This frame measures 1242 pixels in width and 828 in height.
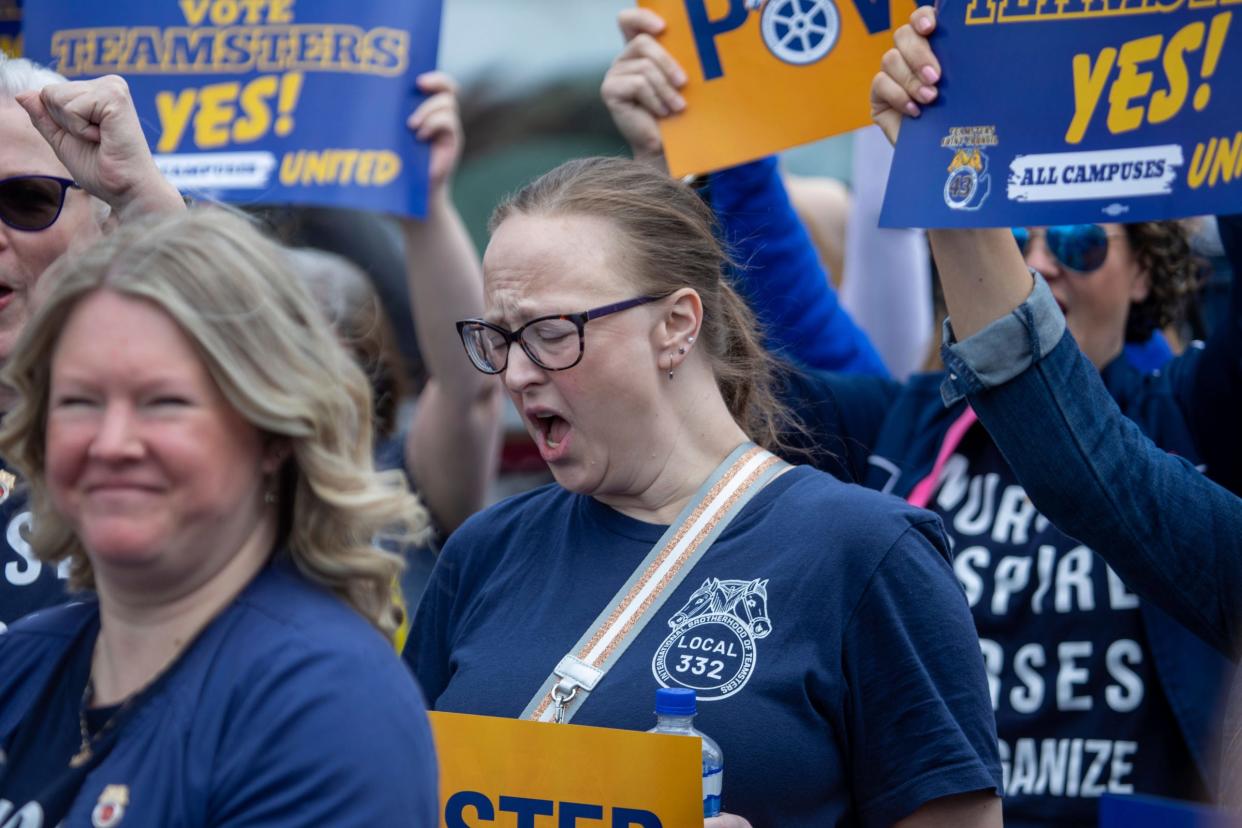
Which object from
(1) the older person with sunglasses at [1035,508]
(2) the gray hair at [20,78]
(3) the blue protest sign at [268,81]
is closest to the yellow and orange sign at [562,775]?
(1) the older person with sunglasses at [1035,508]

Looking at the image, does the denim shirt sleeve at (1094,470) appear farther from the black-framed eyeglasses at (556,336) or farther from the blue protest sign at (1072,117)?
the black-framed eyeglasses at (556,336)

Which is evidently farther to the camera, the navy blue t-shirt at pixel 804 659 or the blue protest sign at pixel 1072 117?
A: the blue protest sign at pixel 1072 117

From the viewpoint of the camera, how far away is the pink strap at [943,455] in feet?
11.8

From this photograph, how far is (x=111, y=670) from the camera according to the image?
192 centimetres

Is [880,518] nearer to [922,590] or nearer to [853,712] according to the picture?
[922,590]

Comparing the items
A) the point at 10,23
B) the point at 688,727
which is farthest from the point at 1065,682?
the point at 10,23

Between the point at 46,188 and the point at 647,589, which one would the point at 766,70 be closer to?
the point at 647,589

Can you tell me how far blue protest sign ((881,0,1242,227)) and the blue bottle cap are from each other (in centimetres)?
82

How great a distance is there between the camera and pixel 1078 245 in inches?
146

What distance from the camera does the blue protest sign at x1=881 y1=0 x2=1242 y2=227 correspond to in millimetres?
2572

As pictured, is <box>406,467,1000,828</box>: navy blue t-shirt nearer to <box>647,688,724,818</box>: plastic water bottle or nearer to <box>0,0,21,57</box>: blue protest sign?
<box>647,688,724,818</box>: plastic water bottle

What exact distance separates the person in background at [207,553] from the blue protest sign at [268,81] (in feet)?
6.45

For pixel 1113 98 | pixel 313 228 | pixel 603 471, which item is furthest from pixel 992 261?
pixel 313 228

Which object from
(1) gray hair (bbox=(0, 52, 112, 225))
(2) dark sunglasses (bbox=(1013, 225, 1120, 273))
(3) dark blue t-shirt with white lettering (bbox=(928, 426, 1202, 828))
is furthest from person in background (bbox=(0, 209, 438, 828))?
(2) dark sunglasses (bbox=(1013, 225, 1120, 273))
